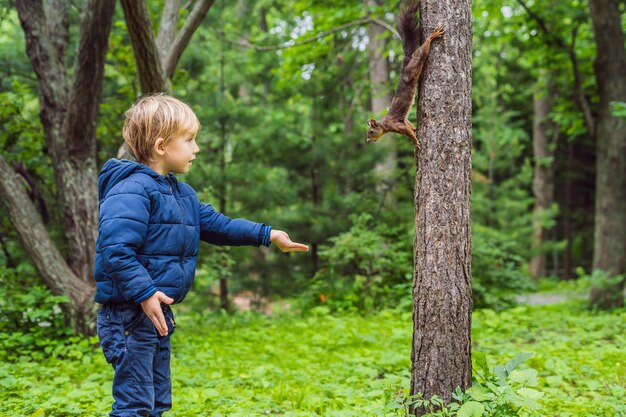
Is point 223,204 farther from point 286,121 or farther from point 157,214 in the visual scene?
point 157,214

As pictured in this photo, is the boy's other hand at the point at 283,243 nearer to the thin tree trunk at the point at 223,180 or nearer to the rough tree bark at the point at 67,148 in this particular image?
the rough tree bark at the point at 67,148

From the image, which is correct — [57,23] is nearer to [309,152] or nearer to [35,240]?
[35,240]

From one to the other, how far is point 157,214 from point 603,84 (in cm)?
803

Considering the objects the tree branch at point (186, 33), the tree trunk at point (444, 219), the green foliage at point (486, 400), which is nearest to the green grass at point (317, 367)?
the green foliage at point (486, 400)

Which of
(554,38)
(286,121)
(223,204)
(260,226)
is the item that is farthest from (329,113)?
(260,226)

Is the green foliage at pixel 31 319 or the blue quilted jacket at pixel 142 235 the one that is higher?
the blue quilted jacket at pixel 142 235

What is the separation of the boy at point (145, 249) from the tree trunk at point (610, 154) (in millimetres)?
7318

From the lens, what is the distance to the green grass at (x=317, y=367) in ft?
12.0

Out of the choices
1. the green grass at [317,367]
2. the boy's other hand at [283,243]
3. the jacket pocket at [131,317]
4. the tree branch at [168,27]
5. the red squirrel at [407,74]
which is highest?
the tree branch at [168,27]

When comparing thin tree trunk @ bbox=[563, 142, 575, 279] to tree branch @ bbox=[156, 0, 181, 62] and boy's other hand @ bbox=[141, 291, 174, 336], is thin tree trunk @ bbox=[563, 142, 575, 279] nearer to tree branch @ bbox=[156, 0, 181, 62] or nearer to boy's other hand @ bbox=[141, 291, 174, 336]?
tree branch @ bbox=[156, 0, 181, 62]

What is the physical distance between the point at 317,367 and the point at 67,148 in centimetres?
342

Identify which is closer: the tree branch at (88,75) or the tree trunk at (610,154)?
the tree branch at (88,75)

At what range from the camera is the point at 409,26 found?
304 centimetres

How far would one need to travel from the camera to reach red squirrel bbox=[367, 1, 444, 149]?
2.95 meters
